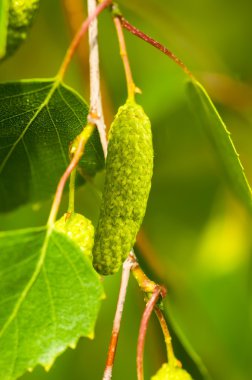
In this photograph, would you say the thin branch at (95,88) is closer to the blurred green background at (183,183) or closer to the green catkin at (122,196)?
the green catkin at (122,196)

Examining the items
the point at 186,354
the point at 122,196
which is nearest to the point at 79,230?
the point at 122,196

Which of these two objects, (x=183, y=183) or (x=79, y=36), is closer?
(x=79, y=36)

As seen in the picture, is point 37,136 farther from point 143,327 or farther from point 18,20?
point 143,327

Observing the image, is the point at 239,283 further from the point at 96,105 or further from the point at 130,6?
the point at 96,105

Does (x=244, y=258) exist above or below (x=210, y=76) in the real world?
below

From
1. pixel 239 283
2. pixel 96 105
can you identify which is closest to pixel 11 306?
pixel 96 105

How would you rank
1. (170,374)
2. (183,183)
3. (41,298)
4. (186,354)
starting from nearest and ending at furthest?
(41,298)
(170,374)
(186,354)
(183,183)

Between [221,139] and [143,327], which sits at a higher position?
[221,139]
